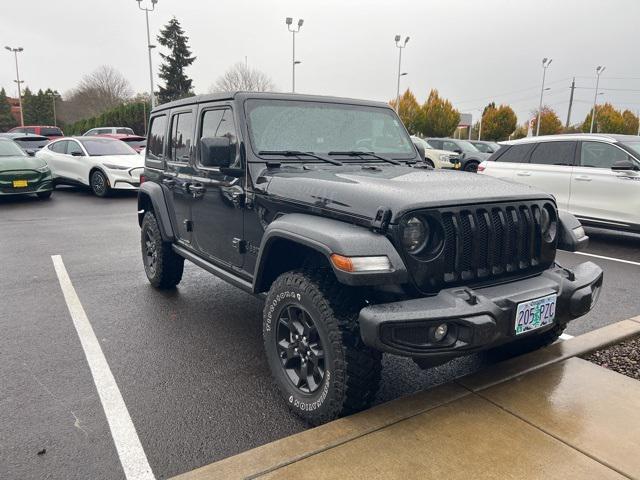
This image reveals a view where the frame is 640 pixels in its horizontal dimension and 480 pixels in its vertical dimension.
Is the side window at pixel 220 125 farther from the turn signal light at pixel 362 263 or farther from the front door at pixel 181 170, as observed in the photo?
the turn signal light at pixel 362 263

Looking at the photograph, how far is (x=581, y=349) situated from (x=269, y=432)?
2303 millimetres

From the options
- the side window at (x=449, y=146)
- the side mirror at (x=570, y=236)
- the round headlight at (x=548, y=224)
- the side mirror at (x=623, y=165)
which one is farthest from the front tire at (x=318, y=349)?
the side window at (x=449, y=146)

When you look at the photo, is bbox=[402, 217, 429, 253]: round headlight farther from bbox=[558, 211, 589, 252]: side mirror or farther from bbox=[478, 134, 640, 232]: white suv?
bbox=[478, 134, 640, 232]: white suv

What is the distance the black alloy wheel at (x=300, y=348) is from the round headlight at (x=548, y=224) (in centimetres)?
156

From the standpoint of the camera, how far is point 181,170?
15.0ft

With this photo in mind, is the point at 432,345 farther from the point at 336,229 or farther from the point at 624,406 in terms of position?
the point at 624,406

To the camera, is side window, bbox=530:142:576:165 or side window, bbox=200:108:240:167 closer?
side window, bbox=200:108:240:167

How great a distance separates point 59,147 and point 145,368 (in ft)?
41.3

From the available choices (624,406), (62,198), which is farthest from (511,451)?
(62,198)

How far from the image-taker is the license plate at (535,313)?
2.60 metres

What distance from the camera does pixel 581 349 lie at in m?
3.58

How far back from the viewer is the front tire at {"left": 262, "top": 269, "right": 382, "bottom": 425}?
2.61 metres

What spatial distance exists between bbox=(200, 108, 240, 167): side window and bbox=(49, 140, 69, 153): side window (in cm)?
1155

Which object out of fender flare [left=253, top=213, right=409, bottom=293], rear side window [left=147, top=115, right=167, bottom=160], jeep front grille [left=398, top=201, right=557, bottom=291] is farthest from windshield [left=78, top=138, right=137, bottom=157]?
jeep front grille [left=398, top=201, right=557, bottom=291]
